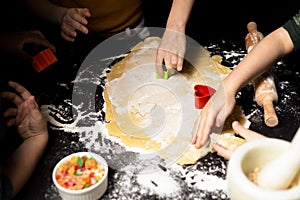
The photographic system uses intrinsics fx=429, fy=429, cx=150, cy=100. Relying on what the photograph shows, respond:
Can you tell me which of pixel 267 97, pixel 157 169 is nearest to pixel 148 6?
pixel 267 97

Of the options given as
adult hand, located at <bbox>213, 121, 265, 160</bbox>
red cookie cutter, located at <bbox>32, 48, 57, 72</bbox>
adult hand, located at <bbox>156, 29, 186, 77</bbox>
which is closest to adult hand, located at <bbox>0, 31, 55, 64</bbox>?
red cookie cutter, located at <bbox>32, 48, 57, 72</bbox>

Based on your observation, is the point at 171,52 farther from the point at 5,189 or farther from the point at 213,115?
the point at 5,189

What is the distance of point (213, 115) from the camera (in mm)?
1006

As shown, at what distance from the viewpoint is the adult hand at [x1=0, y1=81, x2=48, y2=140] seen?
3.32 ft

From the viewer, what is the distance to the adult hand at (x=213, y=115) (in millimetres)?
997

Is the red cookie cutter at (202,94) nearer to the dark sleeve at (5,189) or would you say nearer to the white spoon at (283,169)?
the white spoon at (283,169)

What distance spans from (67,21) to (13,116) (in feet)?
1.15

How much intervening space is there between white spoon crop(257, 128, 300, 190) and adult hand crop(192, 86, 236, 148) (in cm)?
→ 25

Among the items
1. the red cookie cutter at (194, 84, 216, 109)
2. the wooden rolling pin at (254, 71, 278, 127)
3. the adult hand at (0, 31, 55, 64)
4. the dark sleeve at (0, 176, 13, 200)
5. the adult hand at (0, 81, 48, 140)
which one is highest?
the wooden rolling pin at (254, 71, 278, 127)

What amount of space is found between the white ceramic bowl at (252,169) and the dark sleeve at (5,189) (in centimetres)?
44

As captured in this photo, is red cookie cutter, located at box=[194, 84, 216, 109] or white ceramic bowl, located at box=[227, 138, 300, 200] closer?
white ceramic bowl, located at box=[227, 138, 300, 200]

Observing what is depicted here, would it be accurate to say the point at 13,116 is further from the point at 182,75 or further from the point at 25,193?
the point at 182,75

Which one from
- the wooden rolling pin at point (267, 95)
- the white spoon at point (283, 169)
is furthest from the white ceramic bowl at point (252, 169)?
the wooden rolling pin at point (267, 95)

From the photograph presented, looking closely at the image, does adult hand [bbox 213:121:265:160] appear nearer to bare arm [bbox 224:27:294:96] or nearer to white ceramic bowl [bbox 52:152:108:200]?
bare arm [bbox 224:27:294:96]
